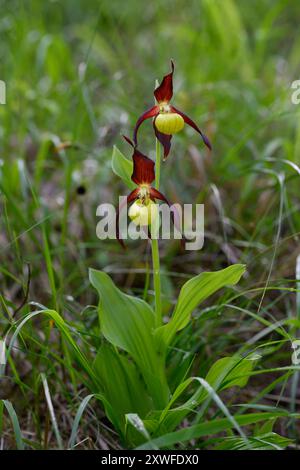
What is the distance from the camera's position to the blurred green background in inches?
51.2

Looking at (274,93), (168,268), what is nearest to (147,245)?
(168,268)

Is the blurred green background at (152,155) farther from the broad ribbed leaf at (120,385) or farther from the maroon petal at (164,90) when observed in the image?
the maroon petal at (164,90)

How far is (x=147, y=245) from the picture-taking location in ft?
5.08

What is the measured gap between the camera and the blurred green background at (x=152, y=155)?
130 cm

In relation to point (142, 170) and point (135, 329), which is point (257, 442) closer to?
point (135, 329)

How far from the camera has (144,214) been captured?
0.92 metres

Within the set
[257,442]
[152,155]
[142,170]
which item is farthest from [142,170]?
[152,155]

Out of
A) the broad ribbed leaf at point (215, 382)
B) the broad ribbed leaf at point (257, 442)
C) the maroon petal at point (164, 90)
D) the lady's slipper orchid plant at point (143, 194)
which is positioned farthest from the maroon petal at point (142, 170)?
the broad ribbed leaf at point (257, 442)

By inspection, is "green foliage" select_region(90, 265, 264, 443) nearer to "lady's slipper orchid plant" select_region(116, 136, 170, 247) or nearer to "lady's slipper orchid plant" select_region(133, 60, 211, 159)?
"lady's slipper orchid plant" select_region(116, 136, 170, 247)

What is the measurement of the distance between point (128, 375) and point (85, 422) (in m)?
0.14

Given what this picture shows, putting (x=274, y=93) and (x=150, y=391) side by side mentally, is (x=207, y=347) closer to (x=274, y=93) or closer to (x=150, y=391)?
(x=150, y=391)

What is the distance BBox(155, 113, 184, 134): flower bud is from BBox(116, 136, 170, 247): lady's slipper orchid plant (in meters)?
0.06

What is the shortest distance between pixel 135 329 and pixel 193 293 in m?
0.14
